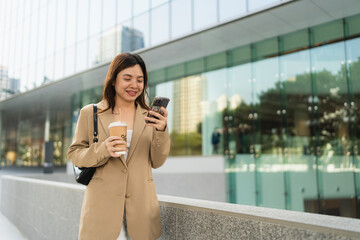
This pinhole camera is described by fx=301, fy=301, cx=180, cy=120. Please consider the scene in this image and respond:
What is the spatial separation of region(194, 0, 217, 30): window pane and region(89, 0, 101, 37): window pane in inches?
243

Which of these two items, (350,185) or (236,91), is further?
(236,91)

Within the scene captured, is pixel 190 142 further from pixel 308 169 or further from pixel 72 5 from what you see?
pixel 72 5

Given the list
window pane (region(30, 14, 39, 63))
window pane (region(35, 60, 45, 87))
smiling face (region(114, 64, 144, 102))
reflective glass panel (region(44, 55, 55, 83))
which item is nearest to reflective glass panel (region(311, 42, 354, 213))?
smiling face (region(114, 64, 144, 102))

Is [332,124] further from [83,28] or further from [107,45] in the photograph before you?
[83,28]

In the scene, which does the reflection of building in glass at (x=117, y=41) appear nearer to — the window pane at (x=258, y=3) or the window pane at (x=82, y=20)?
the window pane at (x=82, y=20)

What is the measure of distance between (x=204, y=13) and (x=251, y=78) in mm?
3509

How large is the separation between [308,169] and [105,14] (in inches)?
452

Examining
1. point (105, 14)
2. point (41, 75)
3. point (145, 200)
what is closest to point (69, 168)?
point (41, 75)

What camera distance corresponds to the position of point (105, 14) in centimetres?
1474

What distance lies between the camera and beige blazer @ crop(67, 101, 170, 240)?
6.51 feet

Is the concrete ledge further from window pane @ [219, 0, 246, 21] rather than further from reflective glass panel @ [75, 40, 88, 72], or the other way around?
reflective glass panel @ [75, 40, 88, 72]

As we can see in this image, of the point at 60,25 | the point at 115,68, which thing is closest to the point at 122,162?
the point at 115,68

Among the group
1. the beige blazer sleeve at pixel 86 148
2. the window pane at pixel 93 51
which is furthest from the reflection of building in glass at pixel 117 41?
the beige blazer sleeve at pixel 86 148

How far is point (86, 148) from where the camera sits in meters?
2.07
